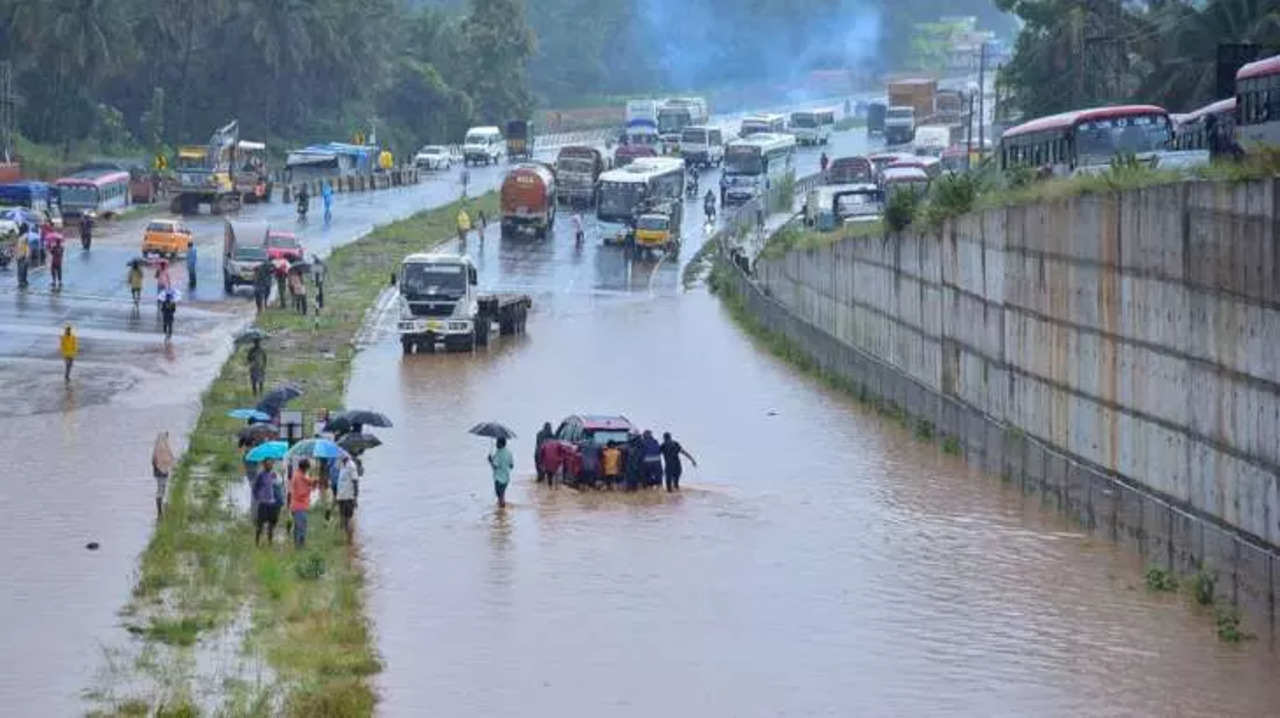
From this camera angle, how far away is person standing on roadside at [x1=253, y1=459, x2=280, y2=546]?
32062 millimetres

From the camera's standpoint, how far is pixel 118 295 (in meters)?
64.5

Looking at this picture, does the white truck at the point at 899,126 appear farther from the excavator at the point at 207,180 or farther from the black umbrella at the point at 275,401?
the black umbrella at the point at 275,401

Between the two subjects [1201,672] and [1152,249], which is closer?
[1201,672]

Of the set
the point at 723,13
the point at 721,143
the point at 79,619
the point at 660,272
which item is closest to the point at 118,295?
the point at 660,272

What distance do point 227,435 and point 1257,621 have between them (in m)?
19.5

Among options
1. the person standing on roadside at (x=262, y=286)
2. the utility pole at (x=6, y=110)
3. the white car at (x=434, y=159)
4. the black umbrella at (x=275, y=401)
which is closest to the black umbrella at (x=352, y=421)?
the black umbrella at (x=275, y=401)

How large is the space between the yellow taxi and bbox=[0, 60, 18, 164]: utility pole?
2488 cm

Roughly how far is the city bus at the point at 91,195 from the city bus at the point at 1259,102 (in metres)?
43.9

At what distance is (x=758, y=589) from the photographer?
31.9 metres

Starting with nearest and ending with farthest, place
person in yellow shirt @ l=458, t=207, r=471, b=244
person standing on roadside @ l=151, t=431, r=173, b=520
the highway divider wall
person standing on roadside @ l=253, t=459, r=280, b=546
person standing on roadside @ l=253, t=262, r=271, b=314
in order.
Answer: the highway divider wall < person standing on roadside @ l=253, t=459, r=280, b=546 < person standing on roadside @ l=151, t=431, r=173, b=520 < person standing on roadside @ l=253, t=262, r=271, b=314 < person in yellow shirt @ l=458, t=207, r=471, b=244

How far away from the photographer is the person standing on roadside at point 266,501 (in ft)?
105

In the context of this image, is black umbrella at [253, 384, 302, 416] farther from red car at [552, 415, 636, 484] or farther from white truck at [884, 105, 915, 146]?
white truck at [884, 105, 915, 146]

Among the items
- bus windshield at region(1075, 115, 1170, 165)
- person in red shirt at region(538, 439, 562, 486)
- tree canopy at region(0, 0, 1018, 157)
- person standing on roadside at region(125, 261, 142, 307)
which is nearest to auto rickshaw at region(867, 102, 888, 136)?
tree canopy at region(0, 0, 1018, 157)

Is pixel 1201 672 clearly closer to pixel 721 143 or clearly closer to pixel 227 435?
pixel 227 435
